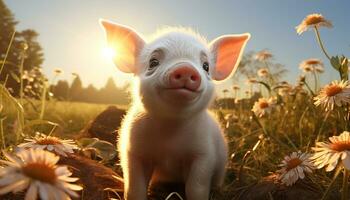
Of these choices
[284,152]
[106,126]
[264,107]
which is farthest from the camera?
[106,126]

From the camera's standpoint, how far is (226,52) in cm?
304

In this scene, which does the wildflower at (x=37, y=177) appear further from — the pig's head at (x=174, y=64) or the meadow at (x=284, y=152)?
the pig's head at (x=174, y=64)

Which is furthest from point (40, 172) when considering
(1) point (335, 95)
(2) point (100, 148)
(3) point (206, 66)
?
(2) point (100, 148)

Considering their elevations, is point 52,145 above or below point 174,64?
below

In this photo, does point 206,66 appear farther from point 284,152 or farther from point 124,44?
point 284,152

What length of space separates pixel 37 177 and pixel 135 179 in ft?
4.52

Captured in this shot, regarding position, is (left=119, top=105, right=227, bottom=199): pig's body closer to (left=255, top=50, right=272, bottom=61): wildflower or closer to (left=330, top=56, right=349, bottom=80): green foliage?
(left=330, top=56, right=349, bottom=80): green foliage

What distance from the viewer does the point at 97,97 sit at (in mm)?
30703

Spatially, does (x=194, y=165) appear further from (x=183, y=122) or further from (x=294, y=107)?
(x=294, y=107)

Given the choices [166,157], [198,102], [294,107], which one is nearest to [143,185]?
[166,157]

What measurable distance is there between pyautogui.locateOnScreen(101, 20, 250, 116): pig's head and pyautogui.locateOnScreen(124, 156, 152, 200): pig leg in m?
0.36

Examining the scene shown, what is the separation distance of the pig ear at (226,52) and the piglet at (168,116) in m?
0.12

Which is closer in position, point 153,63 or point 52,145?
point 52,145

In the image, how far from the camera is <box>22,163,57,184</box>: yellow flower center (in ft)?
3.95
